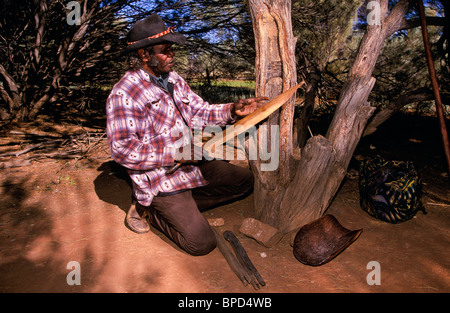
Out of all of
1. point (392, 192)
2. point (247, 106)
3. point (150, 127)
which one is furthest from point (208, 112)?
point (392, 192)

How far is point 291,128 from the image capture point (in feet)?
8.53

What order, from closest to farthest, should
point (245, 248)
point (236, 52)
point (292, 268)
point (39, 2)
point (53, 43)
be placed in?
1. point (292, 268)
2. point (245, 248)
3. point (39, 2)
4. point (236, 52)
5. point (53, 43)

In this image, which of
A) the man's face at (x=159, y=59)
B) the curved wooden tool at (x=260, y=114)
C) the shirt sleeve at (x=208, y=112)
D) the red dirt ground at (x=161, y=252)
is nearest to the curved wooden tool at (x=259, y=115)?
the curved wooden tool at (x=260, y=114)

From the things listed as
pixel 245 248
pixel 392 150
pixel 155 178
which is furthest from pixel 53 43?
pixel 392 150

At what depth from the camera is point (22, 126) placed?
18.6 ft

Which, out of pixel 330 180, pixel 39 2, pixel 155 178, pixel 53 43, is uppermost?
pixel 39 2

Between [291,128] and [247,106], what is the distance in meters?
0.42

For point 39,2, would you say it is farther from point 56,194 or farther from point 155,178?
point 155,178

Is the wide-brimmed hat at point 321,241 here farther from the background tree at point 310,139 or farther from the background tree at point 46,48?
the background tree at point 46,48

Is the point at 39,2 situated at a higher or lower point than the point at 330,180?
higher
